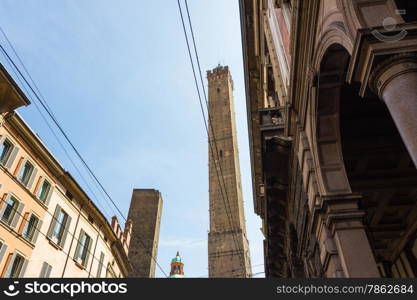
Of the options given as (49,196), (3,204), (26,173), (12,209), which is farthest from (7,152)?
(49,196)

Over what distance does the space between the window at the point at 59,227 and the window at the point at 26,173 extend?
107 inches

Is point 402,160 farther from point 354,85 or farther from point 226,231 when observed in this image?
point 226,231

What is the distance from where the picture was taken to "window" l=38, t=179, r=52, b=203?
723 inches

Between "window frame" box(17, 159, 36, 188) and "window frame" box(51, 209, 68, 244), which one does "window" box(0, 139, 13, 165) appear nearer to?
"window frame" box(17, 159, 36, 188)

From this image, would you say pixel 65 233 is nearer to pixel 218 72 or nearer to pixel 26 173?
pixel 26 173

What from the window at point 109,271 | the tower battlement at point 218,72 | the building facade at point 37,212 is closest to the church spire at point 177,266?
the tower battlement at point 218,72

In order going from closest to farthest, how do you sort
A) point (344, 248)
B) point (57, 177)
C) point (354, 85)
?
point (344, 248) → point (354, 85) → point (57, 177)

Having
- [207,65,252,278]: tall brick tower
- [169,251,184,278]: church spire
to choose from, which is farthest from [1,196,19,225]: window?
[169,251,184,278]: church spire

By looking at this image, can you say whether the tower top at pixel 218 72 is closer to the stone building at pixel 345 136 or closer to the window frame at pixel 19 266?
the stone building at pixel 345 136

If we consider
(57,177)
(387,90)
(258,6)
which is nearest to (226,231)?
(57,177)

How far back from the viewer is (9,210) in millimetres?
16062

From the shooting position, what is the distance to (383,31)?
381 centimetres

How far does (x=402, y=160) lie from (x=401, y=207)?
230cm

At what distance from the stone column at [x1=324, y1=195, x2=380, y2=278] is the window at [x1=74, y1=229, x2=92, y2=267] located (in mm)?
19185
